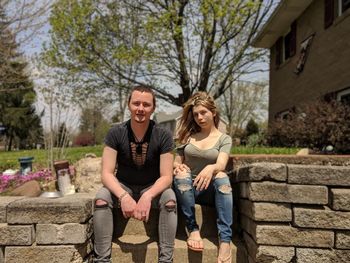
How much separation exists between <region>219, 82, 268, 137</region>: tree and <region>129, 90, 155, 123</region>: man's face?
2894 cm

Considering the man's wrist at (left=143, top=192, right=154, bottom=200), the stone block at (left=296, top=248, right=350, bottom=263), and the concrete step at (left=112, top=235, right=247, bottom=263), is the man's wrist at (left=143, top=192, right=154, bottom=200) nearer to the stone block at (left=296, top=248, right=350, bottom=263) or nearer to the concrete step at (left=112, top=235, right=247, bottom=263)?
the concrete step at (left=112, top=235, right=247, bottom=263)

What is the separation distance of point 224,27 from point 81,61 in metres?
5.54

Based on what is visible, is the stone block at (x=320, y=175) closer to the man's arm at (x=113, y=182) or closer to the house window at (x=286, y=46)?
the man's arm at (x=113, y=182)

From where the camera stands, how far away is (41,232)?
7.88ft

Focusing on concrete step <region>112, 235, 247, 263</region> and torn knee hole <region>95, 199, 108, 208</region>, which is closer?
torn knee hole <region>95, 199, 108, 208</region>

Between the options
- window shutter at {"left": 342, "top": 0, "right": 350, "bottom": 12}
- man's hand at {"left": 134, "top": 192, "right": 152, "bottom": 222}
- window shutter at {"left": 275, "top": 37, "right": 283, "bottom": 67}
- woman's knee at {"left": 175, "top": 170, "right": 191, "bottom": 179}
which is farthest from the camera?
window shutter at {"left": 275, "top": 37, "right": 283, "bottom": 67}

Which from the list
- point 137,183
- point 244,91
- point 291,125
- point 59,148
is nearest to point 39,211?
point 137,183

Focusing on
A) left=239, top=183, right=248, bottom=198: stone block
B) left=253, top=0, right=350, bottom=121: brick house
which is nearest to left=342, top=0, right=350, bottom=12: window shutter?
left=253, top=0, right=350, bottom=121: brick house

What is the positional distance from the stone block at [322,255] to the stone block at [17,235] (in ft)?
5.70

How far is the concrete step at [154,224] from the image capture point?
9.64ft

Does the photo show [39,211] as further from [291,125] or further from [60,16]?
[60,16]

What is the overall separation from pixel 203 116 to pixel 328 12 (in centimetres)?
761

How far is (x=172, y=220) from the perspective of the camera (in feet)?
8.42

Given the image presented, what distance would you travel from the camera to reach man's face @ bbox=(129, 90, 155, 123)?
2723 millimetres
